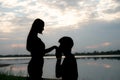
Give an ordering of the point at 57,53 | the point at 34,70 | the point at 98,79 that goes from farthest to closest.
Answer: the point at 98,79, the point at 34,70, the point at 57,53

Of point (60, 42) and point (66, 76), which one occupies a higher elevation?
point (60, 42)

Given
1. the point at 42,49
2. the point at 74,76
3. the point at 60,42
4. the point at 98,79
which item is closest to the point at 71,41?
the point at 60,42

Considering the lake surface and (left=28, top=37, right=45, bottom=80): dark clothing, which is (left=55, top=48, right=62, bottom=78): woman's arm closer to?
(left=28, top=37, right=45, bottom=80): dark clothing

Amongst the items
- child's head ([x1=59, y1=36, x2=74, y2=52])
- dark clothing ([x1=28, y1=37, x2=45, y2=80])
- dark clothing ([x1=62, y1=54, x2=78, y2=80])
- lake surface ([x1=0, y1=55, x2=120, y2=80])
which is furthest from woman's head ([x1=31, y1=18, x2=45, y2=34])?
lake surface ([x1=0, y1=55, x2=120, y2=80])

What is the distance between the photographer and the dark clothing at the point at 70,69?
5.43m

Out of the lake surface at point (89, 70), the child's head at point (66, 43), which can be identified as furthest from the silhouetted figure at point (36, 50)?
the lake surface at point (89, 70)

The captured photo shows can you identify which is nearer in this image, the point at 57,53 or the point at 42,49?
the point at 57,53

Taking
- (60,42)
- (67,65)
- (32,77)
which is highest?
(60,42)

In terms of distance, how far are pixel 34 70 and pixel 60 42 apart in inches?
58.8

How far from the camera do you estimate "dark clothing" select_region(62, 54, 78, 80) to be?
5434mm

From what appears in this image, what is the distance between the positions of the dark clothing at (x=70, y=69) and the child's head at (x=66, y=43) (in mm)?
185

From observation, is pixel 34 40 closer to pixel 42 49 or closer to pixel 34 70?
pixel 42 49

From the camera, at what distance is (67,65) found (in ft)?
17.9

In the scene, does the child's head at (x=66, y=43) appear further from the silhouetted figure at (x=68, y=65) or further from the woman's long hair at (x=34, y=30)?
the woman's long hair at (x=34, y=30)
